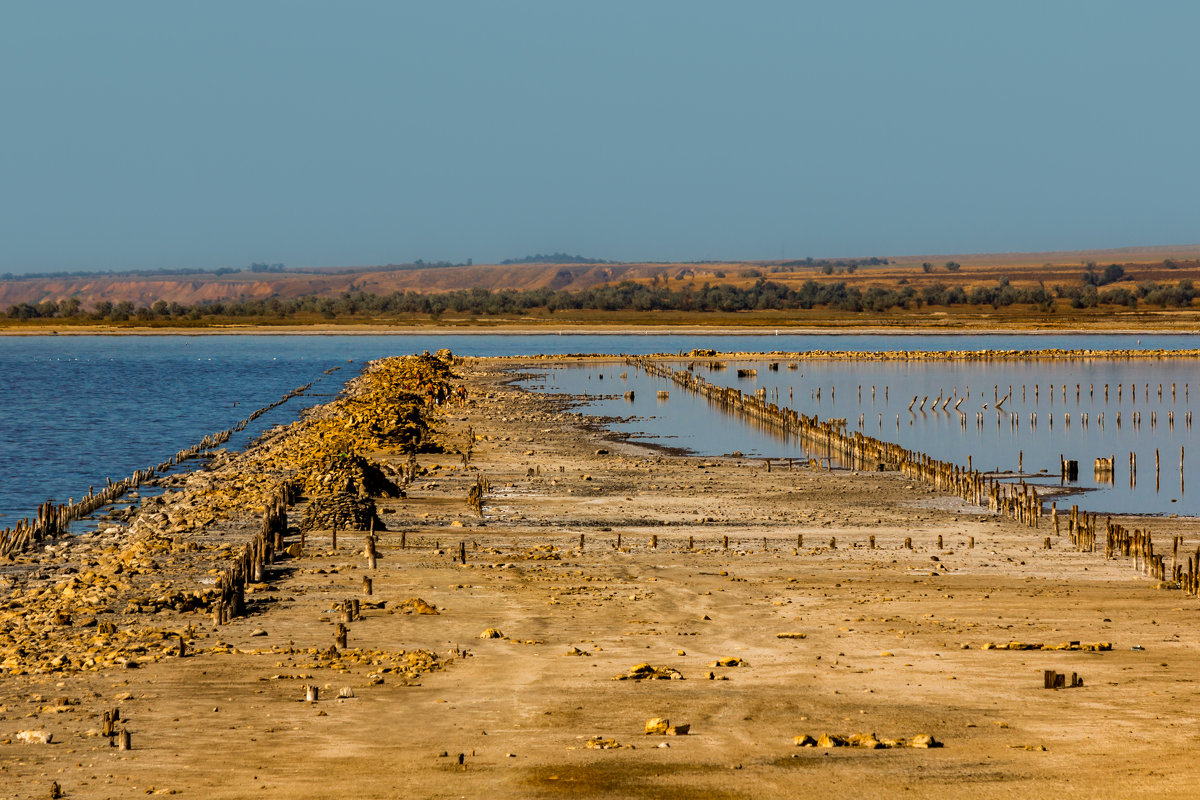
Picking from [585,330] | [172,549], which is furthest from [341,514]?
[585,330]

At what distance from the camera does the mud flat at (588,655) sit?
11727 mm

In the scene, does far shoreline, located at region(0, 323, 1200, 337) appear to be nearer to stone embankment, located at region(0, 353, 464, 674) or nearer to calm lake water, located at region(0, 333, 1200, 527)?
calm lake water, located at region(0, 333, 1200, 527)

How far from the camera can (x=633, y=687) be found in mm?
14281

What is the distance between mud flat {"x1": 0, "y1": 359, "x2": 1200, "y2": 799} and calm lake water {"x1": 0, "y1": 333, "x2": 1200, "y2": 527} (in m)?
9.84

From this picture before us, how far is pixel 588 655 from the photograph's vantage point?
1564 centimetres

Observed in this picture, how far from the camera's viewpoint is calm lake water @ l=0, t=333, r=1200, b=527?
42531 millimetres

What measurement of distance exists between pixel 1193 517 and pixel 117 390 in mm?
60713

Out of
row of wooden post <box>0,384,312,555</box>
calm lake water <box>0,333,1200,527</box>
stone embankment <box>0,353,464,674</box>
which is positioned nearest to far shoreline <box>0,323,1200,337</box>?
calm lake water <box>0,333,1200,527</box>

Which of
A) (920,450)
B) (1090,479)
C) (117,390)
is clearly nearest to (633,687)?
(1090,479)

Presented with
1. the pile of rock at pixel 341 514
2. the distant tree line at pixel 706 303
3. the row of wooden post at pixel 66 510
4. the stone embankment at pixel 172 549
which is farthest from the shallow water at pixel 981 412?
the distant tree line at pixel 706 303

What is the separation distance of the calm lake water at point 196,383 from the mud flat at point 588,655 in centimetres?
984

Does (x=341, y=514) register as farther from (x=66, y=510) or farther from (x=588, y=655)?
(x=588, y=655)

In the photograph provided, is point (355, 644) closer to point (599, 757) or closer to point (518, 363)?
point (599, 757)

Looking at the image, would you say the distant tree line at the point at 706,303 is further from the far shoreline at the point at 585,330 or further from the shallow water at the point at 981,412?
the shallow water at the point at 981,412
